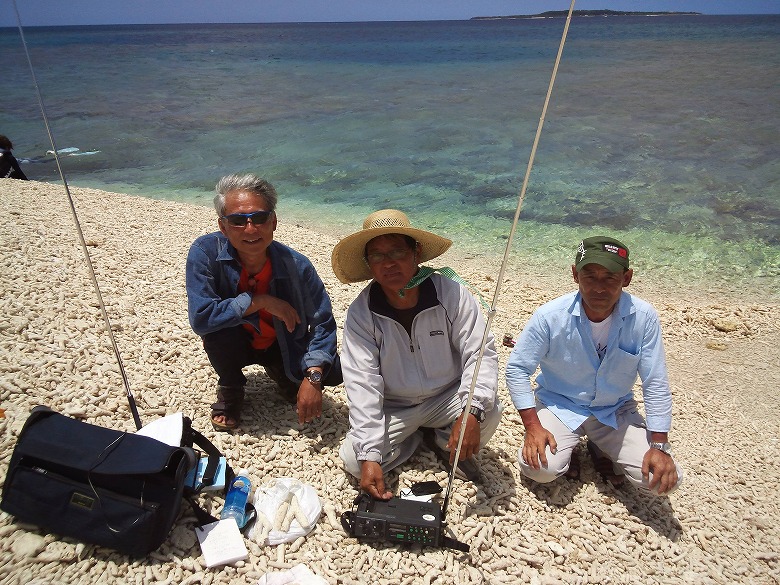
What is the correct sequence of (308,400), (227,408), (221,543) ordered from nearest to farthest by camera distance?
(221,543) → (308,400) → (227,408)

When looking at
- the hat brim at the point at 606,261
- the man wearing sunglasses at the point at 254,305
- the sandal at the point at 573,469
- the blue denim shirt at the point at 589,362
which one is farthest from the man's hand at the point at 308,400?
the hat brim at the point at 606,261

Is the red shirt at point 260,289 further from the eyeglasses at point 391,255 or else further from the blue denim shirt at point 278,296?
the eyeglasses at point 391,255

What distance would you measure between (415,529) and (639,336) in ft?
5.53

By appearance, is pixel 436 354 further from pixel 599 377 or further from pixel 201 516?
pixel 201 516

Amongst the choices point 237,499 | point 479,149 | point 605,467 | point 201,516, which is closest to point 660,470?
point 605,467

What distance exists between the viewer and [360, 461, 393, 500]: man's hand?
9.43ft

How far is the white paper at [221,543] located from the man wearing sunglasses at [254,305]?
Result: 779 mm

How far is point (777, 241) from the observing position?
8.95m

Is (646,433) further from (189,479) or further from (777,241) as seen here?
(777,241)

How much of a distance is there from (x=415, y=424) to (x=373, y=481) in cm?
54

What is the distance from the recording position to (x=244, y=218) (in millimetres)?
3158

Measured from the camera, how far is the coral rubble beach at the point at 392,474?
274cm

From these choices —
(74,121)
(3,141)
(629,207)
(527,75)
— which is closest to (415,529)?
(629,207)

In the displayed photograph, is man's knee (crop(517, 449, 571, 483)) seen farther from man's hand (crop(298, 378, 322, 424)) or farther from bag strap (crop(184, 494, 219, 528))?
bag strap (crop(184, 494, 219, 528))
